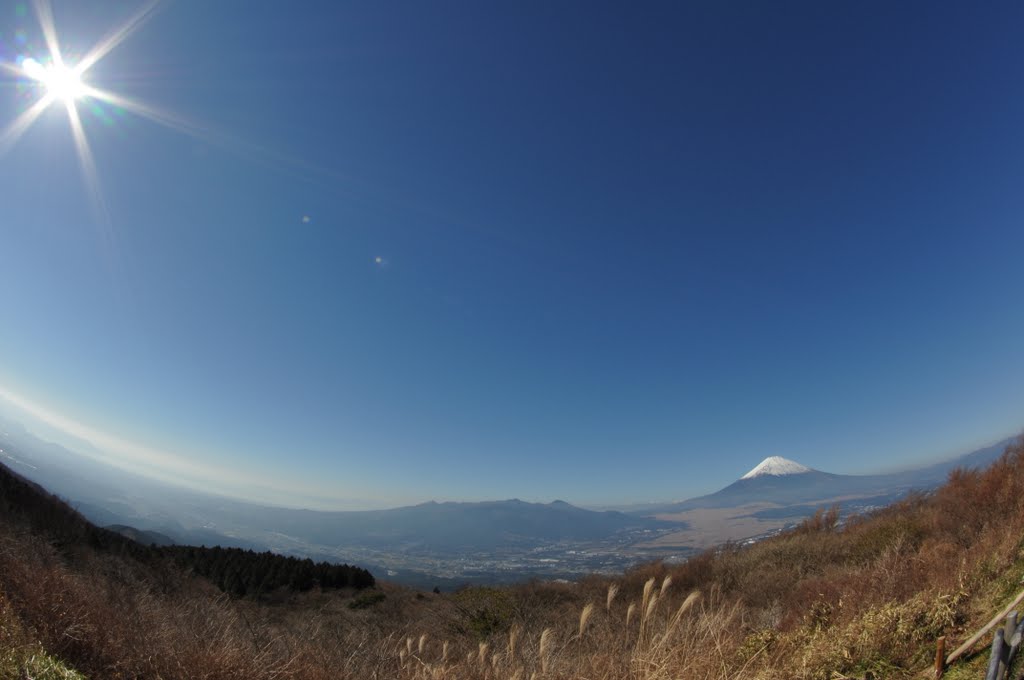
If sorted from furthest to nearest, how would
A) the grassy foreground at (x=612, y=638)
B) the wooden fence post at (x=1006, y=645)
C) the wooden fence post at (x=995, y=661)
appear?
1. the grassy foreground at (x=612, y=638)
2. the wooden fence post at (x=1006, y=645)
3. the wooden fence post at (x=995, y=661)

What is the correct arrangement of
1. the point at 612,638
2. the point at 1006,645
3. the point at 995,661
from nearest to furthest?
the point at 995,661 < the point at 1006,645 < the point at 612,638

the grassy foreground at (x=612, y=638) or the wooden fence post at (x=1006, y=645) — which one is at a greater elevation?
the wooden fence post at (x=1006, y=645)

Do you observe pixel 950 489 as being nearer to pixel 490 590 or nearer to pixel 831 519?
pixel 831 519

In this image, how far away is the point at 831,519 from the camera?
1022 inches

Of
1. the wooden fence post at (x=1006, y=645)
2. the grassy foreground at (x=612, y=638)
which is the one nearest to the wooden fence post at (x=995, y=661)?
the wooden fence post at (x=1006, y=645)

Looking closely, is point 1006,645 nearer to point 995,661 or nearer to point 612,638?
point 995,661

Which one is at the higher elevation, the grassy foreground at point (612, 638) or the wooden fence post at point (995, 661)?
the wooden fence post at point (995, 661)

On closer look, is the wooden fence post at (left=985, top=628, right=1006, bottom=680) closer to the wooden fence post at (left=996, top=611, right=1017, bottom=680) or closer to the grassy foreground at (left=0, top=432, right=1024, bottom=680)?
the wooden fence post at (left=996, top=611, right=1017, bottom=680)

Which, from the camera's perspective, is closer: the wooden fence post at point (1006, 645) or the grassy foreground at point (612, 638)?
the wooden fence post at point (1006, 645)

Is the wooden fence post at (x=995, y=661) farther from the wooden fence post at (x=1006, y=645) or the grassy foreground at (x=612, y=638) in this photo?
the grassy foreground at (x=612, y=638)

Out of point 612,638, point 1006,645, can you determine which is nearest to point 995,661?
point 1006,645

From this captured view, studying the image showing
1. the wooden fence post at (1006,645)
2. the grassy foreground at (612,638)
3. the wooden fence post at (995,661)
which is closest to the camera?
the wooden fence post at (995,661)

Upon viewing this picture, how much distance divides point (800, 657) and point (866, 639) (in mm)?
935

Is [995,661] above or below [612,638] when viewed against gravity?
above
